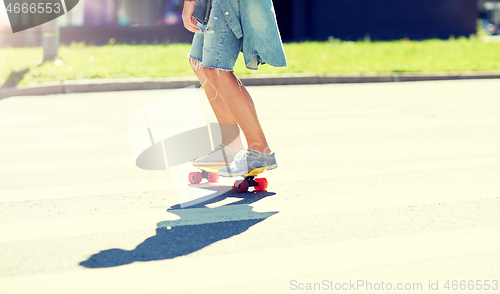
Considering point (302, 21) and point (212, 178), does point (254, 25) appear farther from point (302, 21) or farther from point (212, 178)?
point (302, 21)

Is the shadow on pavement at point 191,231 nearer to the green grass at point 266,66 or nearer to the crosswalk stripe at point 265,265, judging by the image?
the crosswalk stripe at point 265,265

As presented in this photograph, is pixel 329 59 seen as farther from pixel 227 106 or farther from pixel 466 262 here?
pixel 466 262

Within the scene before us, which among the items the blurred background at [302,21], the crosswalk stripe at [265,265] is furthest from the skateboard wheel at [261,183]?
the blurred background at [302,21]

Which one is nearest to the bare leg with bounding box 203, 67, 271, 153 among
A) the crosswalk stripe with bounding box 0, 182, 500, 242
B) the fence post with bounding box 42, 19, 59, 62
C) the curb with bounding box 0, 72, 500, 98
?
the crosswalk stripe with bounding box 0, 182, 500, 242

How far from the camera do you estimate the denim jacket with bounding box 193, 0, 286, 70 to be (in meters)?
3.82

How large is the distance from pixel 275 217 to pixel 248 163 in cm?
60

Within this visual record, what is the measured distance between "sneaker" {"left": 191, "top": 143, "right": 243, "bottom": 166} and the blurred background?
15.3 m

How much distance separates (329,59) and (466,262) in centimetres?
1143

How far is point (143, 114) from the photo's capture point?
304 inches

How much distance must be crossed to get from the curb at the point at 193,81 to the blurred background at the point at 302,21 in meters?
9.22

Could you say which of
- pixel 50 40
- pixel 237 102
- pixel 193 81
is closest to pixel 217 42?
pixel 237 102

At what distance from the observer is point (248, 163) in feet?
12.9

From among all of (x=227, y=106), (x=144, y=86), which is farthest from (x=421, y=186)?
(x=144, y=86)

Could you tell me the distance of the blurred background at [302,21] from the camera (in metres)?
20.8
